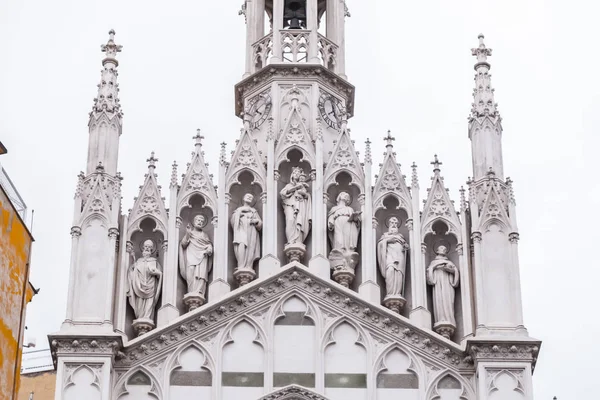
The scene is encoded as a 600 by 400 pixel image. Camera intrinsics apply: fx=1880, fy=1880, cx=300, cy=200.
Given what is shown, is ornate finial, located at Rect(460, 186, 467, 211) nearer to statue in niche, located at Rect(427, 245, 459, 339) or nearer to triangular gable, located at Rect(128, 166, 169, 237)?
statue in niche, located at Rect(427, 245, 459, 339)

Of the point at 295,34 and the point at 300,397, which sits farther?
the point at 295,34

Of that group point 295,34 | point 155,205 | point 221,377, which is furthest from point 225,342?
point 295,34

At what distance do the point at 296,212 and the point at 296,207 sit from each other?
2.7 inches

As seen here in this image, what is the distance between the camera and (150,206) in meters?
23.5

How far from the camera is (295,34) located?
86.1ft

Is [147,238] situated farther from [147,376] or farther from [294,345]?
[294,345]

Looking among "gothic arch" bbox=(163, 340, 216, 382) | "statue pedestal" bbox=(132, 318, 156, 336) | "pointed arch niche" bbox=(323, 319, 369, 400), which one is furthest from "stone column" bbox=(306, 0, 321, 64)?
"gothic arch" bbox=(163, 340, 216, 382)

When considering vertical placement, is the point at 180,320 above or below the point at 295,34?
below

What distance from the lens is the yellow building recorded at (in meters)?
21.3

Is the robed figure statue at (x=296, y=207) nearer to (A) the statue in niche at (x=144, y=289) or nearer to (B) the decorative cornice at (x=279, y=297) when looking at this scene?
(B) the decorative cornice at (x=279, y=297)

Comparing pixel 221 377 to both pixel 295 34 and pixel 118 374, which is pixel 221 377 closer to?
pixel 118 374

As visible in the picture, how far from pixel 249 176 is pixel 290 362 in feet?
9.09

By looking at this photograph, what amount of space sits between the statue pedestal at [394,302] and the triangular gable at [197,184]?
2.45 meters

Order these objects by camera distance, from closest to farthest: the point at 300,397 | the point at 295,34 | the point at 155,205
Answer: the point at 300,397 → the point at 155,205 → the point at 295,34
